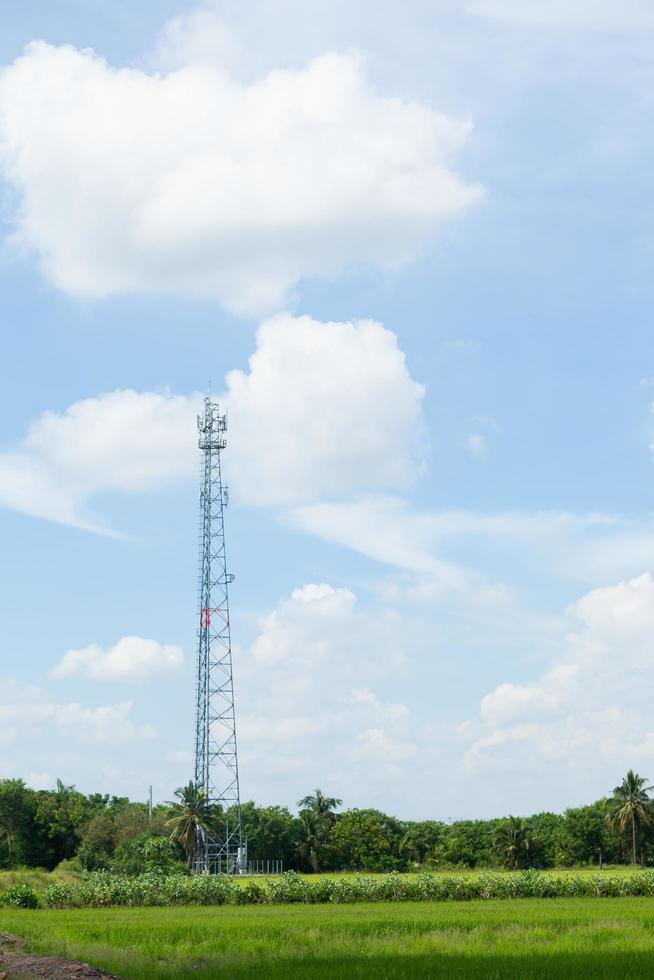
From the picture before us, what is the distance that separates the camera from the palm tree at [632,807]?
363 ft

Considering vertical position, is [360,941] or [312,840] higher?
[312,840]

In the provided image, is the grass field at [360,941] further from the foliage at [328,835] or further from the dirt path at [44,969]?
the foliage at [328,835]

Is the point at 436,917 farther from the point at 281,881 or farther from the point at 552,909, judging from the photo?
the point at 281,881

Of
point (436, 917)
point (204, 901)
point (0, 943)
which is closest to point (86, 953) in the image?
point (0, 943)

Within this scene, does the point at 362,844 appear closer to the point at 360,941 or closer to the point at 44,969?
the point at 360,941

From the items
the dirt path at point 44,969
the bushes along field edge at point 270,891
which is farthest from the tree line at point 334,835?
the dirt path at point 44,969

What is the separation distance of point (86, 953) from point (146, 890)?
29.8 meters

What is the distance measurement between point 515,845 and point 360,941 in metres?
83.9

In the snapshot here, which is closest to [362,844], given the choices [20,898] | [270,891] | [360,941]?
[270,891]

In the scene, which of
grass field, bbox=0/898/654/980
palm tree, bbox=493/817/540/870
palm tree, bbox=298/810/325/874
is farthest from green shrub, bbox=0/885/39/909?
palm tree, bbox=493/817/540/870

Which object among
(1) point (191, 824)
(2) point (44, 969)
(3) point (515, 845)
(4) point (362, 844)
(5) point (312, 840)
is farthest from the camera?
(3) point (515, 845)

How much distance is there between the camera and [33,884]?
70750 mm

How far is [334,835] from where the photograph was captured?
10712 centimetres

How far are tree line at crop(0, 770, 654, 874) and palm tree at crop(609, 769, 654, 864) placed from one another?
104 millimetres
